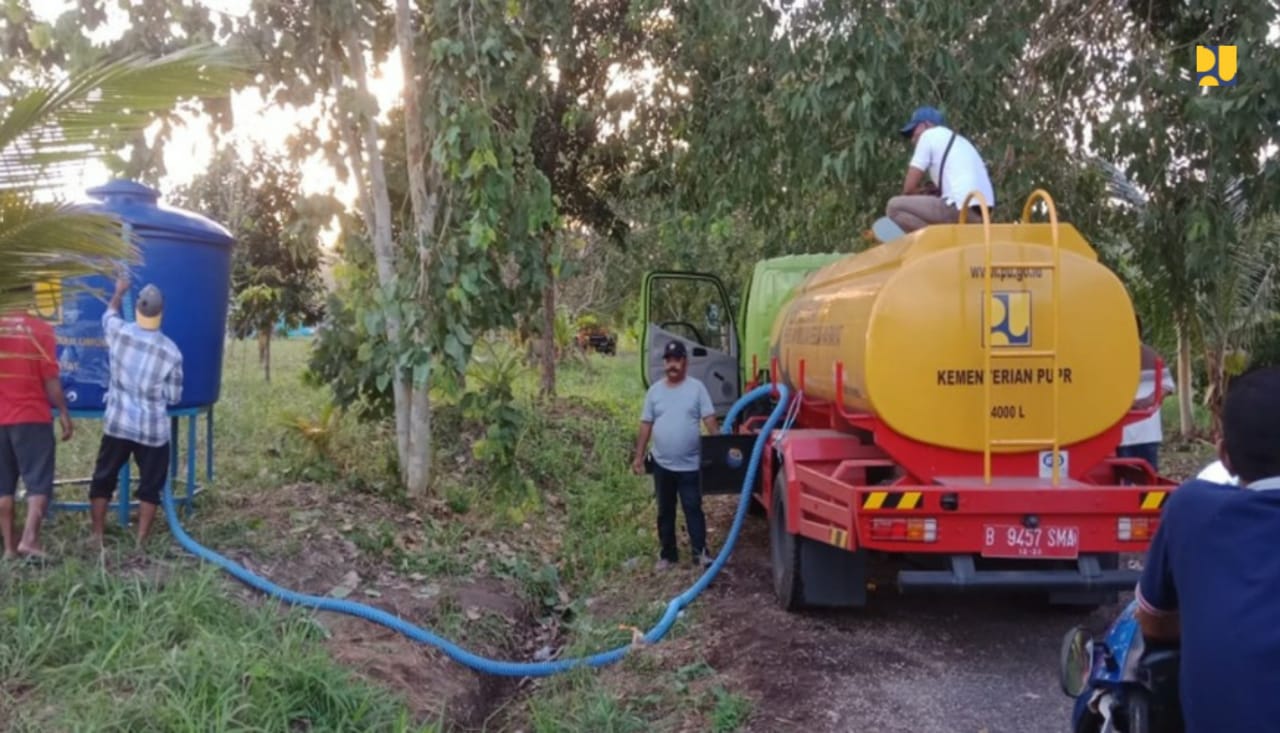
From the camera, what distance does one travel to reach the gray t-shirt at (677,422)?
26.1ft

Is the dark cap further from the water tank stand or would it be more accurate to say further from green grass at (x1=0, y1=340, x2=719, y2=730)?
green grass at (x1=0, y1=340, x2=719, y2=730)

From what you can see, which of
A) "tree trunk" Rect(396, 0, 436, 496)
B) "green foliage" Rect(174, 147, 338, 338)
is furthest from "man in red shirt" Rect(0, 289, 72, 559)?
"green foliage" Rect(174, 147, 338, 338)

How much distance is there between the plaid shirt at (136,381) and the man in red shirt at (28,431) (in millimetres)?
305

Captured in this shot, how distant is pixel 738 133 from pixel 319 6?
4.49 meters

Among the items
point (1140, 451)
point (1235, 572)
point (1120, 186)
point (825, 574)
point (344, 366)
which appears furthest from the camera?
point (1120, 186)

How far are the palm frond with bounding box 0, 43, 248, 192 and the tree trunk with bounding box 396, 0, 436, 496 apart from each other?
416 centimetres

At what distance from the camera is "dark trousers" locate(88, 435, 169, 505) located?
21.4ft

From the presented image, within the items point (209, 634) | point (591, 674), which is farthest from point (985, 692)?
point (209, 634)

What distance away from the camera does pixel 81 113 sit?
12.7 feet

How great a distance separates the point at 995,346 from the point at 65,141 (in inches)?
173

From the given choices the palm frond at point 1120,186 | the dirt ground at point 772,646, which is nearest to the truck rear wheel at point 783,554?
the dirt ground at point 772,646

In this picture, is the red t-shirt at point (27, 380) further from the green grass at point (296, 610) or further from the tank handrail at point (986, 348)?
the tank handrail at point (986, 348)

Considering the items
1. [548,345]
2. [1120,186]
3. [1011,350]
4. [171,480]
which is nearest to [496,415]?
[171,480]

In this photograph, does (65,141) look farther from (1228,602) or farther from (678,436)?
(678,436)
